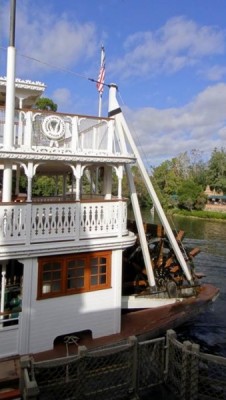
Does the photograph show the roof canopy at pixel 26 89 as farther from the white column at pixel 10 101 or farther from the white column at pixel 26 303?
the white column at pixel 26 303

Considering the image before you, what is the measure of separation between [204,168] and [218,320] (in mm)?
88046

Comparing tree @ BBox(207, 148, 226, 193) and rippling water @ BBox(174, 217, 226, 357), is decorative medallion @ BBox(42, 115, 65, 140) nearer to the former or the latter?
rippling water @ BBox(174, 217, 226, 357)

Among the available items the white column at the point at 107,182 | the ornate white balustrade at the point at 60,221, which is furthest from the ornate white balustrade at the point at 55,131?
the ornate white balustrade at the point at 60,221

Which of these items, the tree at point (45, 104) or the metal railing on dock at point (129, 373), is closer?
the metal railing on dock at point (129, 373)

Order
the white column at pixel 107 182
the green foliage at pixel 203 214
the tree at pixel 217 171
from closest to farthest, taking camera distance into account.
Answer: the white column at pixel 107 182
the green foliage at pixel 203 214
the tree at pixel 217 171

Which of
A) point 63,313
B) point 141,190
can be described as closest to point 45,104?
point 63,313

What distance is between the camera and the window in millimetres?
8562

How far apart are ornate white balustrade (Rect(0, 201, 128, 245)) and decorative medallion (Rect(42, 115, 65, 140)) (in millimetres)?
1558

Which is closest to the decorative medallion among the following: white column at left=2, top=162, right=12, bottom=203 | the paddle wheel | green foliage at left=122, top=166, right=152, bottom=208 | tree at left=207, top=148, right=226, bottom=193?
white column at left=2, top=162, right=12, bottom=203

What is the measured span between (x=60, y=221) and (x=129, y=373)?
11.6 ft

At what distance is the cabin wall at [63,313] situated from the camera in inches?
324

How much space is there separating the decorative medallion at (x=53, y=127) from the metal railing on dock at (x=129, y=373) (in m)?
4.57

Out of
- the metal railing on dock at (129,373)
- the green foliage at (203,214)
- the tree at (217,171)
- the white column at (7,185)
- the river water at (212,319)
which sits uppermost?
the tree at (217,171)

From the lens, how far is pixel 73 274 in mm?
9000
